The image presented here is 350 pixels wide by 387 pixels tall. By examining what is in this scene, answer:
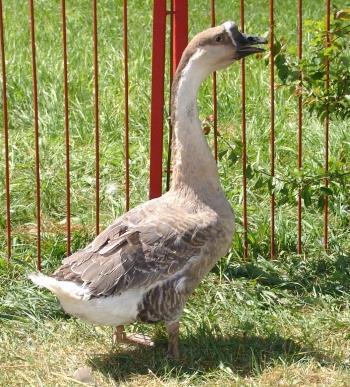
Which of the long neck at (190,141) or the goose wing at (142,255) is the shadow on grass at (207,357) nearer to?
the goose wing at (142,255)

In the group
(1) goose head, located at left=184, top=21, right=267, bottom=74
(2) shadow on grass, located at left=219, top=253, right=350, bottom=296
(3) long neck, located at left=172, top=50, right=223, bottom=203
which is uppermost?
(1) goose head, located at left=184, top=21, right=267, bottom=74

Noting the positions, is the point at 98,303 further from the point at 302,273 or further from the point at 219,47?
the point at 302,273

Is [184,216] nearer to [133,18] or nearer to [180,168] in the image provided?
[180,168]

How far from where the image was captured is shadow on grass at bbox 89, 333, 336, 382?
4.75m

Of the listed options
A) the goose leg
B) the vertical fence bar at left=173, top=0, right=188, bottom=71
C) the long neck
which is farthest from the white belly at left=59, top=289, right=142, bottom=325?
the vertical fence bar at left=173, top=0, right=188, bottom=71

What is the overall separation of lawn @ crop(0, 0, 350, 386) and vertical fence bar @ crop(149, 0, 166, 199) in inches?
13.9

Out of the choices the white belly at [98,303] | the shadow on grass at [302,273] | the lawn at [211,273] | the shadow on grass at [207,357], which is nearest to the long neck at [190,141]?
the lawn at [211,273]

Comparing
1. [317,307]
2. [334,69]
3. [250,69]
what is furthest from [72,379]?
[250,69]

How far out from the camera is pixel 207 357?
488cm

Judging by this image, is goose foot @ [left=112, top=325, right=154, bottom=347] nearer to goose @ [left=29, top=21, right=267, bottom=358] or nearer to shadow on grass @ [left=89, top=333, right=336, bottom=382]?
shadow on grass @ [left=89, top=333, right=336, bottom=382]

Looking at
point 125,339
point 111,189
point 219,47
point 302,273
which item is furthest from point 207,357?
point 111,189

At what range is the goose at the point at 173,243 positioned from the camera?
15.3 ft

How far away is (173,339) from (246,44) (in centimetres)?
138

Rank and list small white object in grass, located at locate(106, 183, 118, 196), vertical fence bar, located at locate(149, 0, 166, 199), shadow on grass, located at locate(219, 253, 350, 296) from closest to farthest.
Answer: vertical fence bar, located at locate(149, 0, 166, 199), shadow on grass, located at locate(219, 253, 350, 296), small white object in grass, located at locate(106, 183, 118, 196)
